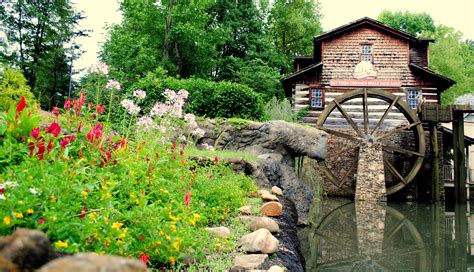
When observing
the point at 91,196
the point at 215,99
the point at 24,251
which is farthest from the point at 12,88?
the point at 24,251

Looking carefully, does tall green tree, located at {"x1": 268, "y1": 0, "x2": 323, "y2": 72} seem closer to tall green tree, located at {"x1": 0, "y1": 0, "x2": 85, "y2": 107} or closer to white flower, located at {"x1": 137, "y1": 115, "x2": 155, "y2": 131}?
tall green tree, located at {"x1": 0, "y1": 0, "x2": 85, "y2": 107}

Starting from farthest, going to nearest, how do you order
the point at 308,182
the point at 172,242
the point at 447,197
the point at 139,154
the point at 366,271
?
the point at 447,197
the point at 308,182
the point at 366,271
the point at 139,154
the point at 172,242

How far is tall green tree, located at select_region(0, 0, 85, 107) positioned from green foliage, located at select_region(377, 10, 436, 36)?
27.7 meters

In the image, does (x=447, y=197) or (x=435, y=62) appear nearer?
(x=447, y=197)

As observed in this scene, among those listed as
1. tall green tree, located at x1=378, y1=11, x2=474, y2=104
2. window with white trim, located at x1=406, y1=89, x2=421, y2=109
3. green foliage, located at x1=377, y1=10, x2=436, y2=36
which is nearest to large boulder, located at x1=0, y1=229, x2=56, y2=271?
window with white trim, located at x1=406, y1=89, x2=421, y2=109

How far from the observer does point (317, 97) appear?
1684cm

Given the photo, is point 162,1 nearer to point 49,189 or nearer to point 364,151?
point 364,151

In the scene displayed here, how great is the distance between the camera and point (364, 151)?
14.6 meters

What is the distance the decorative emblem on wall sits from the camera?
55.0ft

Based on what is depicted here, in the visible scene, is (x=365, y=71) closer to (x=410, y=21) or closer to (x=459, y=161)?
(x=459, y=161)

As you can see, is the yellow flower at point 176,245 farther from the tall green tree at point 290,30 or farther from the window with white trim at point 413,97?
the tall green tree at point 290,30

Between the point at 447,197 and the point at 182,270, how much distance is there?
16105 millimetres

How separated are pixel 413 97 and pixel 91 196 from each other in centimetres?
1649

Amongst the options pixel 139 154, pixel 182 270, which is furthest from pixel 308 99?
pixel 182 270
